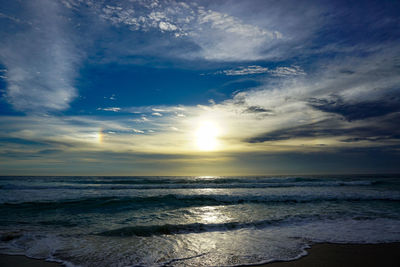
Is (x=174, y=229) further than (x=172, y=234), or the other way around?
(x=174, y=229)

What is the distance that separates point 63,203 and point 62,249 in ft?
29.6

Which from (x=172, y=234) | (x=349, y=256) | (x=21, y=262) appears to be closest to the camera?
(x=21, y=262)

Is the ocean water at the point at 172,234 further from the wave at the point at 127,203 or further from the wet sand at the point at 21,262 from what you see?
the wave at the point at 127,203

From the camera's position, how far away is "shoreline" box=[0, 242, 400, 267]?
4.95 m

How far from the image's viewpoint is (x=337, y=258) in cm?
527

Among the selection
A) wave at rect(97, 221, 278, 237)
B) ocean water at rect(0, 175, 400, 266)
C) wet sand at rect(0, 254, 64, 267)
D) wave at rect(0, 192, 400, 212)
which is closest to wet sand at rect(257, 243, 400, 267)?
ocean water at rect(0, 175, 400, 266)

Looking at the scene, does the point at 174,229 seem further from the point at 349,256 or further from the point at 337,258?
the point at 349,256

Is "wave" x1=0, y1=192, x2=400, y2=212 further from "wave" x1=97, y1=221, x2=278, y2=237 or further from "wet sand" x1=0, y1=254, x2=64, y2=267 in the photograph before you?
"wet sand" x1=0, y1=254, x2=64, y2=267

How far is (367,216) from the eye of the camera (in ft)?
33.3

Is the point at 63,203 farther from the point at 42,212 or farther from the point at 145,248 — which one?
the point at 145,248

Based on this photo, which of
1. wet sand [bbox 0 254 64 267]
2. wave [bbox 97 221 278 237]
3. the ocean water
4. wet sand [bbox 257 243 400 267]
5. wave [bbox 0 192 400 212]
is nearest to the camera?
wet sand [bbox 0 254 64 267]

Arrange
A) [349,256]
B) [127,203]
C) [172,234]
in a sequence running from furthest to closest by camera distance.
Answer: [127,203] → [172,234] → [349,256]

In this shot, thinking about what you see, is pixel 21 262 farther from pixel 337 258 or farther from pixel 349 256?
pixel 349 256

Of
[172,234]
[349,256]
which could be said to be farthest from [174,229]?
[349,256]
